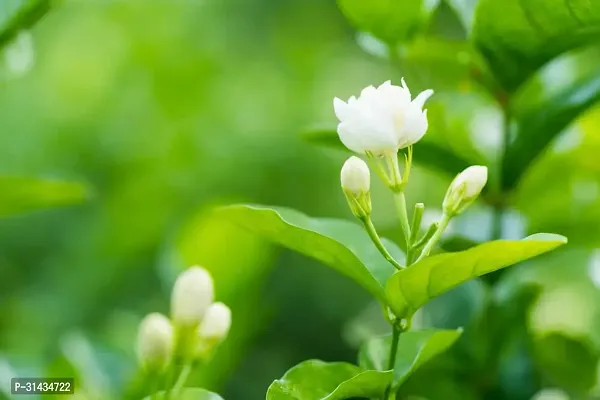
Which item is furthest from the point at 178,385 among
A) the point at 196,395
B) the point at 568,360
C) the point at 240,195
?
the point at 240,195

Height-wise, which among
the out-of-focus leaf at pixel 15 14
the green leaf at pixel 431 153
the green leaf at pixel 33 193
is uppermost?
the out-of-focus leaf at pixel 15 14

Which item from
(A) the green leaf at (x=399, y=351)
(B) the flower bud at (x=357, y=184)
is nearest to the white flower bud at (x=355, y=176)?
(B) the flower bud at (x=357, y=184)

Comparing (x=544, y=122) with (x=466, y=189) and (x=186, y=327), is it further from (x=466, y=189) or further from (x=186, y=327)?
(x=186, y=327)

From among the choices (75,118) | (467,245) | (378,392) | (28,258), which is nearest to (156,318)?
(378,392)

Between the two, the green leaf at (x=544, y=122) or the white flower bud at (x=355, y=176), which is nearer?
the white flower bud at (x=355, y=176)

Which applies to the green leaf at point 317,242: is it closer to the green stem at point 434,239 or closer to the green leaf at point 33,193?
the green stem at point 434,239

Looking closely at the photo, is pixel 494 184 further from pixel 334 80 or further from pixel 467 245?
pixel 334 80
